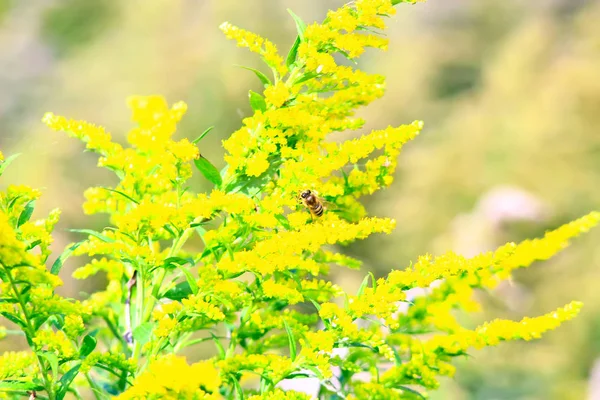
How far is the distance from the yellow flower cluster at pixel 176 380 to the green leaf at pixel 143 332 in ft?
1.01

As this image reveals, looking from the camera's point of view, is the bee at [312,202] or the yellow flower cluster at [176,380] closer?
the yellow flower cluster at [176,380]

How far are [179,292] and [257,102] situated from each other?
0.41 m

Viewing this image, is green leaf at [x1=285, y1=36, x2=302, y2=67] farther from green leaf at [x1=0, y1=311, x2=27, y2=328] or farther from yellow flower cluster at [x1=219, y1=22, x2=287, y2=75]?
green leaf at [x1=0, y1=311, x2=27, y2=328]

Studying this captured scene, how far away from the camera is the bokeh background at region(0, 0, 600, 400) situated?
6.91m

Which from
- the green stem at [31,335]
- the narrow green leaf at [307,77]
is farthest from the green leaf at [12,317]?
the narrow green leaf at [307,77]

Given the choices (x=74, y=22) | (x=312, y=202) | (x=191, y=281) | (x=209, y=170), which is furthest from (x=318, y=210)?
(x=74, y=22)

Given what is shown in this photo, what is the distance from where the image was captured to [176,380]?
2.69 feet

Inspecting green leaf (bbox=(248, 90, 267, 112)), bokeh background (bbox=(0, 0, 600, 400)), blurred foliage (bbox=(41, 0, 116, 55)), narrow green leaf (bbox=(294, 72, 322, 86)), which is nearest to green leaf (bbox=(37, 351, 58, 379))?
green leaf (bbox=(248, 90, 267, 112))

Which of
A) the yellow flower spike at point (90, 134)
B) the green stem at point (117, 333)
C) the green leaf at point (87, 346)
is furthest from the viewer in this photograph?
the green stem at point (117, 333)

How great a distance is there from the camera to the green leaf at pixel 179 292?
127 cm

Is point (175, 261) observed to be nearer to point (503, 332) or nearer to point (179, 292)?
point (179, 292)

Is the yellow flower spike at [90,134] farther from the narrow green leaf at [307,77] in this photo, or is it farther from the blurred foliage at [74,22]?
the blurred foliage at [74,22]

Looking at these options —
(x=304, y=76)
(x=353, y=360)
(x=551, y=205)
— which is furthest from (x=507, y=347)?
(x=304, y=76)

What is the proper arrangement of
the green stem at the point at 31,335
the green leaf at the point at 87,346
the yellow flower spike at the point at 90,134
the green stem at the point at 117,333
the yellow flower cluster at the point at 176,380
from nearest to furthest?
the yellow flower cluster at the point at 176,380
the green stem at the point at 31,335
the green leaf at the point at 87,346
the yellow flower spike at the point at 90,134
the green stem at the point at 117,333
